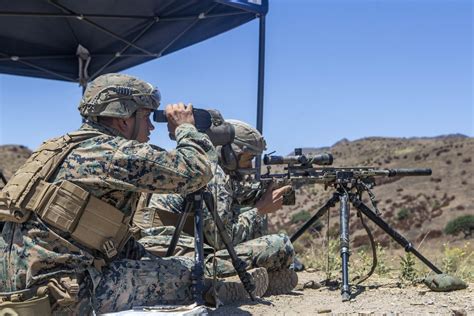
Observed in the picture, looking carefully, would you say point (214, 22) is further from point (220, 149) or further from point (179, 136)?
point (179, 136)

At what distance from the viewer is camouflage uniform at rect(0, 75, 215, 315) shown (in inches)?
137

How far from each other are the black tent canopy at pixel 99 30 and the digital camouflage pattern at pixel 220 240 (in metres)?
2.87

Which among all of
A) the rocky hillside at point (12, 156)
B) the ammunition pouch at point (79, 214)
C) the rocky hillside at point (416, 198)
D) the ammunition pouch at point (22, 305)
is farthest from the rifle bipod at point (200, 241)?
the rocky hillside at point (12, 156)

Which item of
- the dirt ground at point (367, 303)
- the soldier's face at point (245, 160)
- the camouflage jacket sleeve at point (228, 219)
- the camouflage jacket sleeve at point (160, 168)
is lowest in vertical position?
the dirt ground at point (367, 303)

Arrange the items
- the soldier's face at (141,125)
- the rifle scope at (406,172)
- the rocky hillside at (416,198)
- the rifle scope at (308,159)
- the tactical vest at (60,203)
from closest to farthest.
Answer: the tactical vest at (60,203), the soldier's face at (141,125), the rifle scope at (308,159), the rifle scope at (406,172), the rocky hillside at (416,198)

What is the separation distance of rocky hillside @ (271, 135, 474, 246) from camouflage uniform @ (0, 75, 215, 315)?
708 inches

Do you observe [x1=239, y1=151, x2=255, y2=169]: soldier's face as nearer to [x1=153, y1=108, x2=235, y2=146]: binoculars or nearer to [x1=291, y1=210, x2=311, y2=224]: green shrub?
[x1=153, y1=108, x2=235, y2=146]: binoculars

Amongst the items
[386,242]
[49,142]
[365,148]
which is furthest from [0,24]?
[365,148]

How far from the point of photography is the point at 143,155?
3533 mm

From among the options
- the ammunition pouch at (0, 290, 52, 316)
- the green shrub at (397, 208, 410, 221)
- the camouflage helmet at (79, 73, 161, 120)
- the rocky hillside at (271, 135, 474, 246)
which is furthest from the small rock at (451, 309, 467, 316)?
the green shrub at (397, 208, 410, 221)

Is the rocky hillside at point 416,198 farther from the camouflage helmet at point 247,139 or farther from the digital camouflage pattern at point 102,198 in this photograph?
the digital camouflage pattern at point 102,198

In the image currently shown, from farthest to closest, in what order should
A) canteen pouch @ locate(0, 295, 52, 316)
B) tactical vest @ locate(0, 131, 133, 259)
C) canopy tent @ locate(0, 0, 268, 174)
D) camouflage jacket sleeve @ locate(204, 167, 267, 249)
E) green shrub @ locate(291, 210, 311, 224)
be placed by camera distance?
green shrub @ locate(291, 210, 311, 224), canopy tent @ locate(0, 0, 268, 174), camouflage jacket sleeve @ locate(204, 167, 267, 249), tactical vest @ locate(0, 131, 133, 259), canteen pouch @ locate(0, 295, 52, 316)

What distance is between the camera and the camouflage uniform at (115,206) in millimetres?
3486

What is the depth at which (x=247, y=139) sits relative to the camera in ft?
17.5
